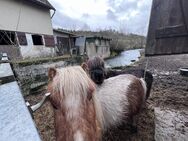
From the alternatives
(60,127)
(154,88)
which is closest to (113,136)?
(60,127)

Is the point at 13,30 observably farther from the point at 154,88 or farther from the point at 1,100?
the point at 1,100

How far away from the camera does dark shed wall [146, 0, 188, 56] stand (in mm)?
1824

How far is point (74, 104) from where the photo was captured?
4.40 ft

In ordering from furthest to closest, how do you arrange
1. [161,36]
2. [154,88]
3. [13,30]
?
[13,30]
[154,88]
[161,36]

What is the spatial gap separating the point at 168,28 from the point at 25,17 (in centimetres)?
1198

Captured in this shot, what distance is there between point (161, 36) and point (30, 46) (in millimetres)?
11771

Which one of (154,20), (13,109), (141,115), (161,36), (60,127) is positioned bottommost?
(141,115)

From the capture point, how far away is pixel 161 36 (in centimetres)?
198

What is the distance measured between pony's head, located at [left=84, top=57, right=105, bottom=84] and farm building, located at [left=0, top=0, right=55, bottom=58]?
8.18 meters

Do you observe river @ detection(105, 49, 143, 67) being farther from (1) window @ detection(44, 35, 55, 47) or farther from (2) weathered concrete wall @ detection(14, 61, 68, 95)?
(1) window @ detection(44, 35, 55, 47)

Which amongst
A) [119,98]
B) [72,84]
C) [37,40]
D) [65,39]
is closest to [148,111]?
[119,98]

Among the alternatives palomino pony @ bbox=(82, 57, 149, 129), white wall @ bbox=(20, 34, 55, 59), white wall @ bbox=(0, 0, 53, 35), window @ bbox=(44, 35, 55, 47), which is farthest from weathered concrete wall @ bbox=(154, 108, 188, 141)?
window @ bbox=(44, 35, 55, 47)

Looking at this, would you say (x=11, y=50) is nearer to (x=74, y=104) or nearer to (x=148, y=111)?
(x=148, y=111)

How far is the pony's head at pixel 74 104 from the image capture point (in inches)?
49.8
